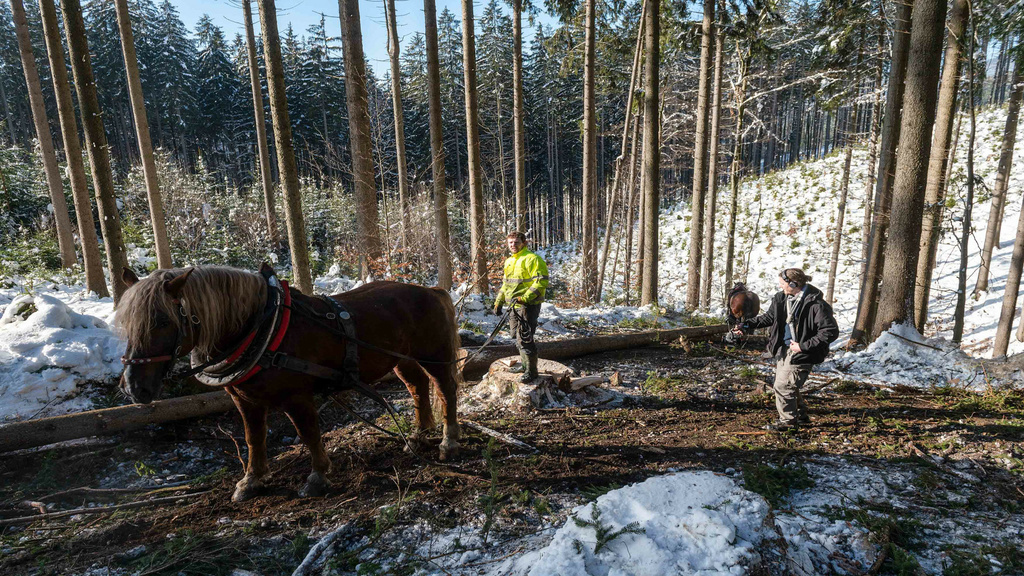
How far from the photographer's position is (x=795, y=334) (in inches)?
182

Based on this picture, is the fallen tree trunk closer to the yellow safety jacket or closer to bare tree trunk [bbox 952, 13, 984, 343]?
the yellow safety jacket

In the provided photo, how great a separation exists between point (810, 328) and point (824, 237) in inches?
880

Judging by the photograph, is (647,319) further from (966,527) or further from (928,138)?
(966,527)

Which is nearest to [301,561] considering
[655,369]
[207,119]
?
[655,369]

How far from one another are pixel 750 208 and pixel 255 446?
3086cm

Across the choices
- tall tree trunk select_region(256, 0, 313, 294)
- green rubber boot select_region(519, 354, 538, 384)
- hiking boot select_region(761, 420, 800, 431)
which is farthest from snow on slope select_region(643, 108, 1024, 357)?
tall tree trunk select_region(256, 0, 313, 294)

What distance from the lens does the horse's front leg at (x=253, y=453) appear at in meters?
3.53

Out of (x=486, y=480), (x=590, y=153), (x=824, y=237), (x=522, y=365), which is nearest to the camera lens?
(x=486, y=480)

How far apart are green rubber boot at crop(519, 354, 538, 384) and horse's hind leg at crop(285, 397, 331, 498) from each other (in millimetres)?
2674

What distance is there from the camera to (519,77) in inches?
526

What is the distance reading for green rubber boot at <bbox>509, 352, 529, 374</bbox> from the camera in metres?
5.81

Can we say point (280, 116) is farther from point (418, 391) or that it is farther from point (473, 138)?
point (418, 391)

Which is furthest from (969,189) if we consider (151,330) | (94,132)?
(94,132)

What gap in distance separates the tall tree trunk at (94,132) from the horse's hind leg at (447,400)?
20.4 ft
